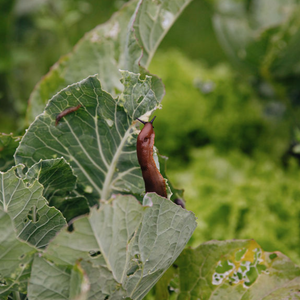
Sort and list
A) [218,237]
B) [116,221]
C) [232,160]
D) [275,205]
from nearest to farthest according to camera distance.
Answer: [116,221] < [218,237] < [275,205] < [232,160]

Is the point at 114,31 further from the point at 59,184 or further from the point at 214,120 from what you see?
the point at 214,120

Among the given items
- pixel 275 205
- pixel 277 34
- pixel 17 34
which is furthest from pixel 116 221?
pixel 17 34

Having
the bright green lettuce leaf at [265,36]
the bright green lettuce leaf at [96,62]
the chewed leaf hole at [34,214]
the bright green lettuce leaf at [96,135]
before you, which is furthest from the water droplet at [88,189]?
the bright green lettuce leaf at [265,36]

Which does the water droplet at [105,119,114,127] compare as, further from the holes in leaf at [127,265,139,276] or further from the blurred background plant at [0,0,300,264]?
the blurred background plant at [0,0,300,264]

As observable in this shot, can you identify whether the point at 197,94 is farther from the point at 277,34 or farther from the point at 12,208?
the point at 12,208

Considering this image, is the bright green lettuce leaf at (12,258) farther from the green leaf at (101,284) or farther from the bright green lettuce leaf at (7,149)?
the bright green lettuce leaf at (7,149)

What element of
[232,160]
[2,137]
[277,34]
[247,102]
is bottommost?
[232,160]

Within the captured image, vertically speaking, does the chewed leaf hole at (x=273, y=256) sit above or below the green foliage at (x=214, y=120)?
above
